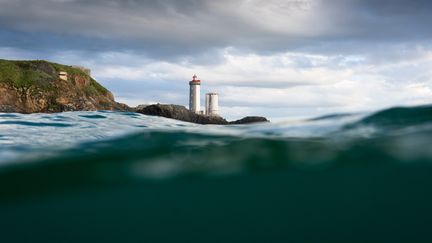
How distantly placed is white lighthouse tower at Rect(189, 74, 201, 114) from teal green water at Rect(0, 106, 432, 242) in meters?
61.5

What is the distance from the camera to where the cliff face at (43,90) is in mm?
65250

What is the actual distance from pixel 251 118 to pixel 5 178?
22.2m

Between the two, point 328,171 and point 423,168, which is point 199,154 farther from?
point 423,168

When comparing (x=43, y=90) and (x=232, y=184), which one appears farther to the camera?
(x=43, y=90)

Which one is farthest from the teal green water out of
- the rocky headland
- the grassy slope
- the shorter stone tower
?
the shorter stone tower

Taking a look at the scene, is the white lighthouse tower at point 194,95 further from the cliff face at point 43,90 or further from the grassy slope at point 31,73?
the grassy slope at point 31,73

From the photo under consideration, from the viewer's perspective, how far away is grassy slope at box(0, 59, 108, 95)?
66875mm

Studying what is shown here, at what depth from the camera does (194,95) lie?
71688 mm

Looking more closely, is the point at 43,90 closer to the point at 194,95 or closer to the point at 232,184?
the point at 194,95

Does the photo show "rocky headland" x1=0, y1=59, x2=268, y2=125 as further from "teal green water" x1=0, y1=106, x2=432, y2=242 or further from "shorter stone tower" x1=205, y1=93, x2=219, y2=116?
"teal green water" x1=0, y1=106, x2=432, y2=242

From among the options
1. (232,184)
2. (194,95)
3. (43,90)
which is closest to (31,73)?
(43,90)

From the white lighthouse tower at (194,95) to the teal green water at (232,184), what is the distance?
61.5 m

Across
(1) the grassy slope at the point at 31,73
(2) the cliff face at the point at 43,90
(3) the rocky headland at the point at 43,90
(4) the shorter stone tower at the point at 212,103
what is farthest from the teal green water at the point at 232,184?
(4) the shorter stone tower at the point at 212,103

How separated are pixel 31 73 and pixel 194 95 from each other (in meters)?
24.8
